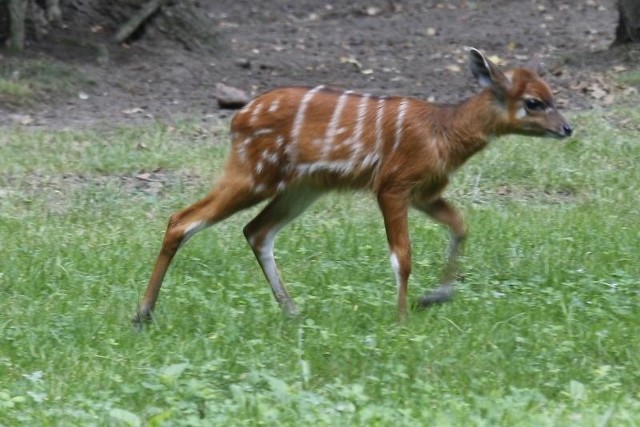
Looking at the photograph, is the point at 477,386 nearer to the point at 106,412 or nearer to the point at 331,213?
the point at 106,412

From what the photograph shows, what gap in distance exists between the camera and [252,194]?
21.3 feet

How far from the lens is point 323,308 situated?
647 cm

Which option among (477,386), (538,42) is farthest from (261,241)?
(538,42)

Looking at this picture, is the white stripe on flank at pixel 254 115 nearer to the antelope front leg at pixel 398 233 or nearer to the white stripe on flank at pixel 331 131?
the white stripe on flank at pixel 331 131

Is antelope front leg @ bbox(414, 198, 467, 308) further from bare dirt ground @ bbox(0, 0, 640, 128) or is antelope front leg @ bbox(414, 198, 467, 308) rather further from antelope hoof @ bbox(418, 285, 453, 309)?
bare dirt ground @ bbox(0, 0, 640, 128)

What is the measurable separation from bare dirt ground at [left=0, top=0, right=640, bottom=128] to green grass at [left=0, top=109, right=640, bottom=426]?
2246 millimetres

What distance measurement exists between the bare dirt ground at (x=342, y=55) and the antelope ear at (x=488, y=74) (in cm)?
531

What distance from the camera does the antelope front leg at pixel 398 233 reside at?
6.38 meters

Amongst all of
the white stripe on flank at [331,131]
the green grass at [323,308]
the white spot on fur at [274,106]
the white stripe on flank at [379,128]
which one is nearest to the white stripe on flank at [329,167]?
the white stripe on flank at [331,131]

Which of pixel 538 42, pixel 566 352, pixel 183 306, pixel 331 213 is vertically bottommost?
pixel 538 42

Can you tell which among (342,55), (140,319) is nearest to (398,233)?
(140,319)

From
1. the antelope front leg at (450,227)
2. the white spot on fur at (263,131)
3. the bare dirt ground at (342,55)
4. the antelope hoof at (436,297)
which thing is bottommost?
the bare dirt ground at (342,55)

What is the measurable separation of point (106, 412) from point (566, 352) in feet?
6.86

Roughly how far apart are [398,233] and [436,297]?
Result: 412 millimetres
